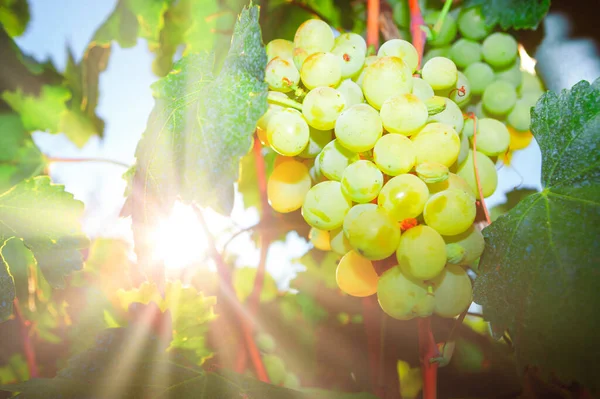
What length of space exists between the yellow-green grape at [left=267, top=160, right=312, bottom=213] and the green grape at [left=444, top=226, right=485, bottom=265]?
0.50 feet

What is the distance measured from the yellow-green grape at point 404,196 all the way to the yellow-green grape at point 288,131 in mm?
89

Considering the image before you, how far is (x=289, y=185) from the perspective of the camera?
440 millimetres

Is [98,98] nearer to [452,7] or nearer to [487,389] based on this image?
[452,7]

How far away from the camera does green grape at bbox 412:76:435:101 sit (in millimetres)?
405

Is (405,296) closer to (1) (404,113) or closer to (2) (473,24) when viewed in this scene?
(1) (404,113)

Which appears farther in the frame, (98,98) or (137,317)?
(98,98)

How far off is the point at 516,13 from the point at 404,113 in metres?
0.27

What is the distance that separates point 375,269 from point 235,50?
0.25m

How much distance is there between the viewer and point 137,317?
57cm

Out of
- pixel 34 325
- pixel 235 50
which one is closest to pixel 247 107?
pixel 235 50

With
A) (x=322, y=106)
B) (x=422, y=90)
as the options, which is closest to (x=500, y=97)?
(x=422, y=90)

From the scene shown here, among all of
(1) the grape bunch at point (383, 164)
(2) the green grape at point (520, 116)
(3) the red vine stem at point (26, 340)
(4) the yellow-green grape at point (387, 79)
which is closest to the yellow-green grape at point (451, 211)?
(1) the grape bunch at point (383, 164)

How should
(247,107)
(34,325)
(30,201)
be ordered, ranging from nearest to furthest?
1. (247,107)
2. (30,201)
3. (34,325)

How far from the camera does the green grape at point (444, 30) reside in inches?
20.9
